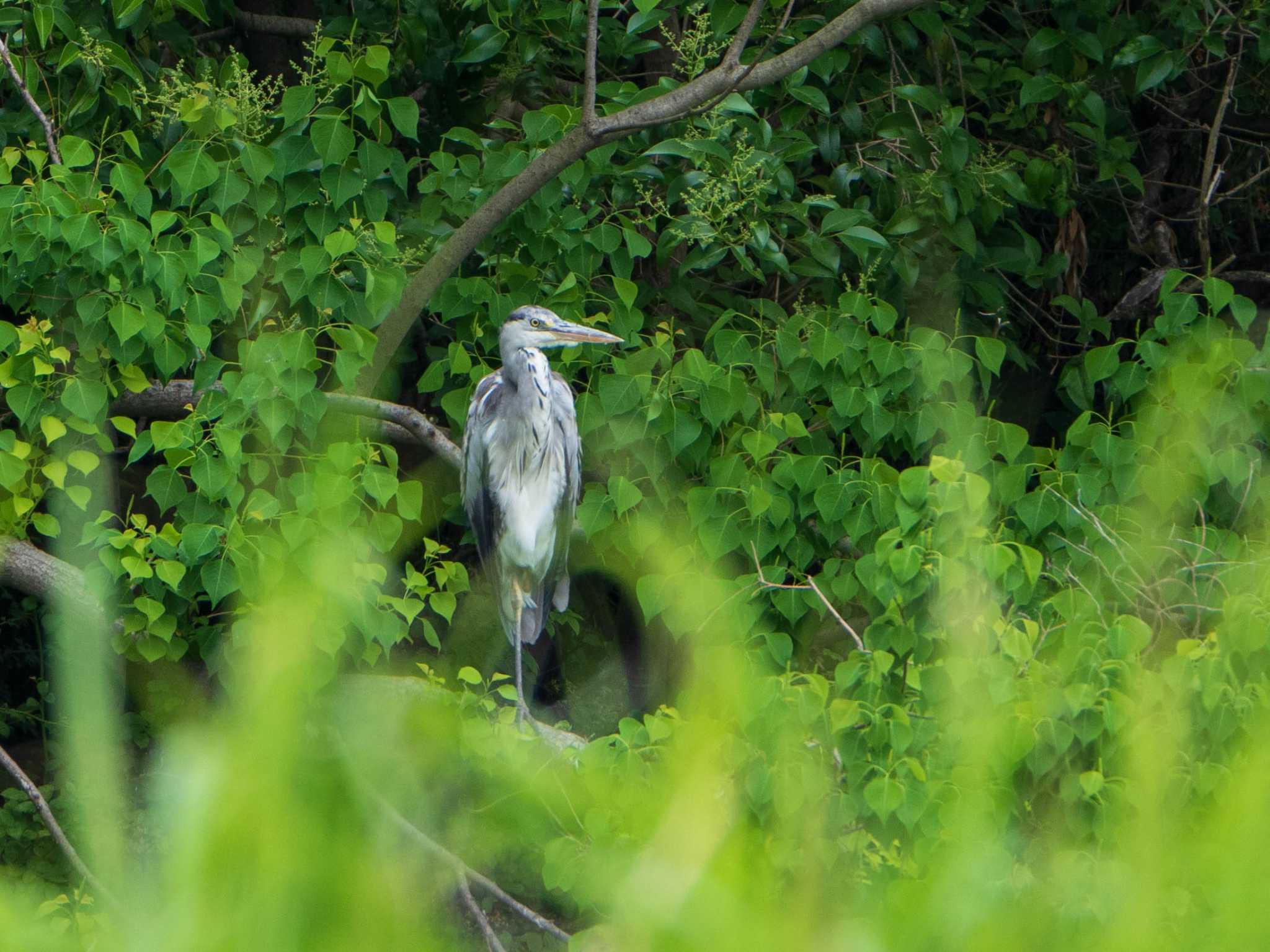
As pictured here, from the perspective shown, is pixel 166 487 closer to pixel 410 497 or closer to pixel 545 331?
pixel 410 497

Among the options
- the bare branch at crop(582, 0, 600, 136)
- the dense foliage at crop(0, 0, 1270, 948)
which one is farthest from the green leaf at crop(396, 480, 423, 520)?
the bare branch at crop(582, 0, 600, 136)

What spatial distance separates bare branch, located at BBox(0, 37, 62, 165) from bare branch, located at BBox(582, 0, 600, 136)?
1.19 m

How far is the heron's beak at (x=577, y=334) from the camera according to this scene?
332cm

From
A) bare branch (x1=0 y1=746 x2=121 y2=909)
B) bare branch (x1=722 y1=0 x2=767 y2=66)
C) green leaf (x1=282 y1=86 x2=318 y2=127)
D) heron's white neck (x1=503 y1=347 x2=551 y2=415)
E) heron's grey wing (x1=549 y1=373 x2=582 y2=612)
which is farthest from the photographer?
heron's grey wing (x1=549 y1=373 x2=582 y2=612)

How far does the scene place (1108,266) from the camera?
4.71 meters

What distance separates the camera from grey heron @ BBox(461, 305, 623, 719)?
369cm

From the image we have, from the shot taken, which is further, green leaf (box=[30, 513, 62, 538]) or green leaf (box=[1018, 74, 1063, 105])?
green leaf (box=[1018, 74, 1063, 105])

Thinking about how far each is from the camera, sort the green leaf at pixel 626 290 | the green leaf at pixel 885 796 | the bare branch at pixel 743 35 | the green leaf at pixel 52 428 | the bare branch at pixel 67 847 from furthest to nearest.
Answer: the green leaf at pixel 626 290
the green leaf at pixel 52 428
the bare branch at pixel 743 35
the green leaf at pixel 885 796
the bare branch at pixel 67 847

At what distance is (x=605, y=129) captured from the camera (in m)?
2.94

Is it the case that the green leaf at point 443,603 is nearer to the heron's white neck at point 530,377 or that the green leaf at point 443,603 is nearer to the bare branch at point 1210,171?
the heron's white neck at point 530,377

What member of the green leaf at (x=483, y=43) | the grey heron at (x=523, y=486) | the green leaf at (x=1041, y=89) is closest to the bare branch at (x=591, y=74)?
the green leaf at (x=483, y=43)

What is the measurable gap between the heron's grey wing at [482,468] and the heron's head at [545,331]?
22 cm

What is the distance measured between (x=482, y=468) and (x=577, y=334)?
601 millimetres

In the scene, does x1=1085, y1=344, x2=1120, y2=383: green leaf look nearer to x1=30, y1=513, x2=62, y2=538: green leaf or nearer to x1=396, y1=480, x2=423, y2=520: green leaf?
x1=396, y1=480, x2=423, y2=520: green leaf
